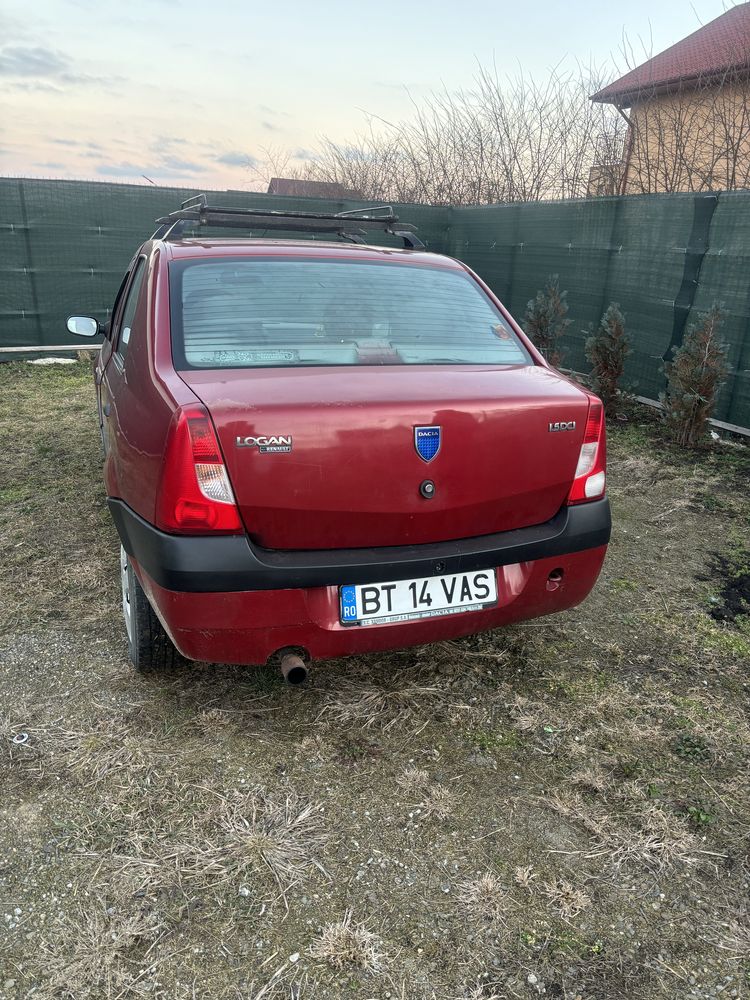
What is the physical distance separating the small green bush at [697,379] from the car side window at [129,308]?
4.53 meters

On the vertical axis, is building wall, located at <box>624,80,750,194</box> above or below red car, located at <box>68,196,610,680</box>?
above

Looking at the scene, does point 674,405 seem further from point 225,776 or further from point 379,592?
point 225,776

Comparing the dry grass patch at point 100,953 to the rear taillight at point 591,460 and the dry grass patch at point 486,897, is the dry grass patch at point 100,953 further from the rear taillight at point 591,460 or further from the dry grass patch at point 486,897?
the rear taillight at point 591,460

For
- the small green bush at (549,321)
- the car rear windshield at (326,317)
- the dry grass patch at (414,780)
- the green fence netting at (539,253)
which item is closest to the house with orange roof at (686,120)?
the green fence netting at (539,253)

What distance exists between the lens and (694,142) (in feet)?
31.5

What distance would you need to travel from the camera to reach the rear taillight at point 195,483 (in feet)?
6.43

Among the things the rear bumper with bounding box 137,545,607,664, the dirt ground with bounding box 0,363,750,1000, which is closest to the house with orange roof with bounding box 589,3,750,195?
the dirt ground with bounding box 0,363,750,1000

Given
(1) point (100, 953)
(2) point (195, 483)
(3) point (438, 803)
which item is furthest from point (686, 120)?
(1) point (100, 953)

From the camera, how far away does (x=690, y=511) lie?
4.74 meters

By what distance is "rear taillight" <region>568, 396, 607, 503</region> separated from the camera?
2410mm

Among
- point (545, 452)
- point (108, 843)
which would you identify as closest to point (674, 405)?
point (545, 452)

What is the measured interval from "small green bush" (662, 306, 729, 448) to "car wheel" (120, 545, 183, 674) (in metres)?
4.93

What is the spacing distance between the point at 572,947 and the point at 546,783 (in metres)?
0.57

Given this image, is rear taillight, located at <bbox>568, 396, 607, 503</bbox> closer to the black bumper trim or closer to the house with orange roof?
the black bumper trim
